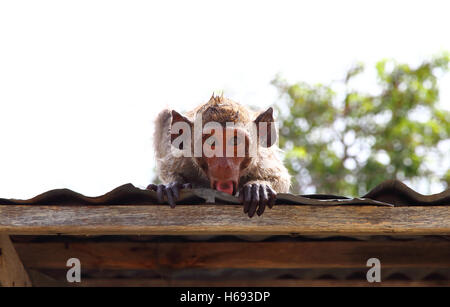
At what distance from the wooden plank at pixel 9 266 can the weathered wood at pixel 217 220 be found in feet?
1.65

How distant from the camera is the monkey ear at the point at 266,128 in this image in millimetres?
5086

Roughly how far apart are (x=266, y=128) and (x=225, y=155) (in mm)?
1253

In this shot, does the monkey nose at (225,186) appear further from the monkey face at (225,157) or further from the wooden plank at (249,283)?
the wooden plank at (249,283)

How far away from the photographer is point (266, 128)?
5121 mm

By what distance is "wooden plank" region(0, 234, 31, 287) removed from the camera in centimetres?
345

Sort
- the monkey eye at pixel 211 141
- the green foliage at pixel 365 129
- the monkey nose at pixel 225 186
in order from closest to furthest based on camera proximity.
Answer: the monkey nose at pixel 225 186 → the monkey eye at pixel 211 141 → the green foliage at pixel 365 129

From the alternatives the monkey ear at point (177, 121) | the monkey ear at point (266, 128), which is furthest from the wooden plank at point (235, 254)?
the monkey ear at point (266, 128)

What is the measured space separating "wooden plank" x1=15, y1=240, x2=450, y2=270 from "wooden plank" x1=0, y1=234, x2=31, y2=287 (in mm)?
72

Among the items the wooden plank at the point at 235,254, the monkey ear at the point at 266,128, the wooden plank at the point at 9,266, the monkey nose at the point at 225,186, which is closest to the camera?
the wooden plank at the point at 9,266

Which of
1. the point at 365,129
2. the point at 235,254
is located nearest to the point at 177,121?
the point at 235,254

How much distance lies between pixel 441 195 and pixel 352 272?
106 cm

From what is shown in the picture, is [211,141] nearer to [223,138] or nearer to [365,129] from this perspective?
[223,138]
